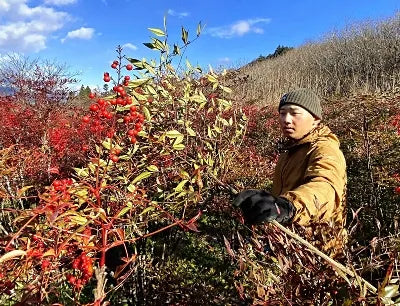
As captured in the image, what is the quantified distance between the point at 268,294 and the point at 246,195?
1.35 ft

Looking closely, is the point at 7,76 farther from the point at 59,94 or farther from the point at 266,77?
the point at 266,77

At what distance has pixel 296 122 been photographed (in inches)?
86.9

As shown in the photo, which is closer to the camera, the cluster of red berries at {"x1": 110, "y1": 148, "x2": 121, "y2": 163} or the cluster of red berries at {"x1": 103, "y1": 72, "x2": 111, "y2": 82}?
the cluster of red berries at {"x1": 110, "y1": 148, "x2": 121, "y2": 163}

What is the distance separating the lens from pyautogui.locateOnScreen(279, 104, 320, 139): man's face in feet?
7.14

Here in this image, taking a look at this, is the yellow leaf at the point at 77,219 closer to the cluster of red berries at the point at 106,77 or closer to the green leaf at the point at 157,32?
the cluster of red berries at the point at 106,77

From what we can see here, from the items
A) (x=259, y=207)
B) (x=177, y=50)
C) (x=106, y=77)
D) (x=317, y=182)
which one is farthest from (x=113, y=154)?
(x=177, y=50)

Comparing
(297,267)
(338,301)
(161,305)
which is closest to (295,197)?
(297,267)

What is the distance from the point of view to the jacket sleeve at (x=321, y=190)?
1.32 meters

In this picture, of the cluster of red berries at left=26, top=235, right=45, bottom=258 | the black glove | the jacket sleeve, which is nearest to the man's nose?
the jacket sleeve

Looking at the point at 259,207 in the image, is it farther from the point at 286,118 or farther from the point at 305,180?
the point at 286,118

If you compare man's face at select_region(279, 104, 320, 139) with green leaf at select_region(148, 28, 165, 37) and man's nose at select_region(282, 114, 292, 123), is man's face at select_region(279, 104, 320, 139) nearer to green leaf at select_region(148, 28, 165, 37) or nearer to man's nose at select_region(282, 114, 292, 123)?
man's nose at select_region(282, 114, 292, 123)

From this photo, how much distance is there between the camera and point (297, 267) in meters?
1.36

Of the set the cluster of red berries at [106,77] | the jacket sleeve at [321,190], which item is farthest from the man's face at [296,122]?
the cluster of red berries at [106,77]

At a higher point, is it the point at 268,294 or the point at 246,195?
the point at 246,195
